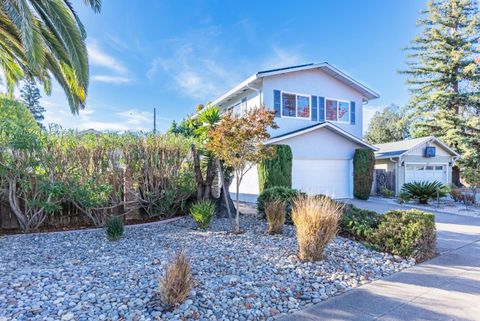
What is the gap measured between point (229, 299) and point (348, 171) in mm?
13797

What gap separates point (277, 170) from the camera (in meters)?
13.1

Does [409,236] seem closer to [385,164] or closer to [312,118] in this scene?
[312,118]

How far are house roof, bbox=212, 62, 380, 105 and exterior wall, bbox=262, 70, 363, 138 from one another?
31 cm

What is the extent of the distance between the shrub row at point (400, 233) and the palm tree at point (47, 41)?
8.55 m

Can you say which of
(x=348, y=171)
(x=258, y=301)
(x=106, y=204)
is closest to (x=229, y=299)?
(x=258, y=301)

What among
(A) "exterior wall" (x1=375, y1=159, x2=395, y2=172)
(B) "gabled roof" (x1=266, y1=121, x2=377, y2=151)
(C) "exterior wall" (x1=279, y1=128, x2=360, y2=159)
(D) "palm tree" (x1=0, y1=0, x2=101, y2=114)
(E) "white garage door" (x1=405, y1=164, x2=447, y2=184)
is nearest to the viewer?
→ (D) "palm tree" (x1=0, y1=0, x2=101, y2=114)

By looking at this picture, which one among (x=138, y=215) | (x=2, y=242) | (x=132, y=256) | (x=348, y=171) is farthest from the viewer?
(x=348, y=171)

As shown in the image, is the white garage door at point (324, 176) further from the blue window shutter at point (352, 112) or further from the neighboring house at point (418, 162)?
the neighboring house at point (418, 162)

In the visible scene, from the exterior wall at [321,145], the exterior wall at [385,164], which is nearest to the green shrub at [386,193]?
the exterior wall at [385,164]

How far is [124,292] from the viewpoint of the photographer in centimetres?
369

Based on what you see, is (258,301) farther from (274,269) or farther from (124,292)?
(124,292)

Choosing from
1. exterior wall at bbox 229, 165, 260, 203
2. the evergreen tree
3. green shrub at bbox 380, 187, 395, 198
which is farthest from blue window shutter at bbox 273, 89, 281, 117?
the evergreen tree

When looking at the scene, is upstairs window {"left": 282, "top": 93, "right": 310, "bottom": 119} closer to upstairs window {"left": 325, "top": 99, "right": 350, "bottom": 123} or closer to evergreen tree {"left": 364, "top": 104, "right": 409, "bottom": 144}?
upstairs window {"left": 325, "top": 99, "right": 350, "bottom": 123}

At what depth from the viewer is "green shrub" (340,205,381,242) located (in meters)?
6.43
